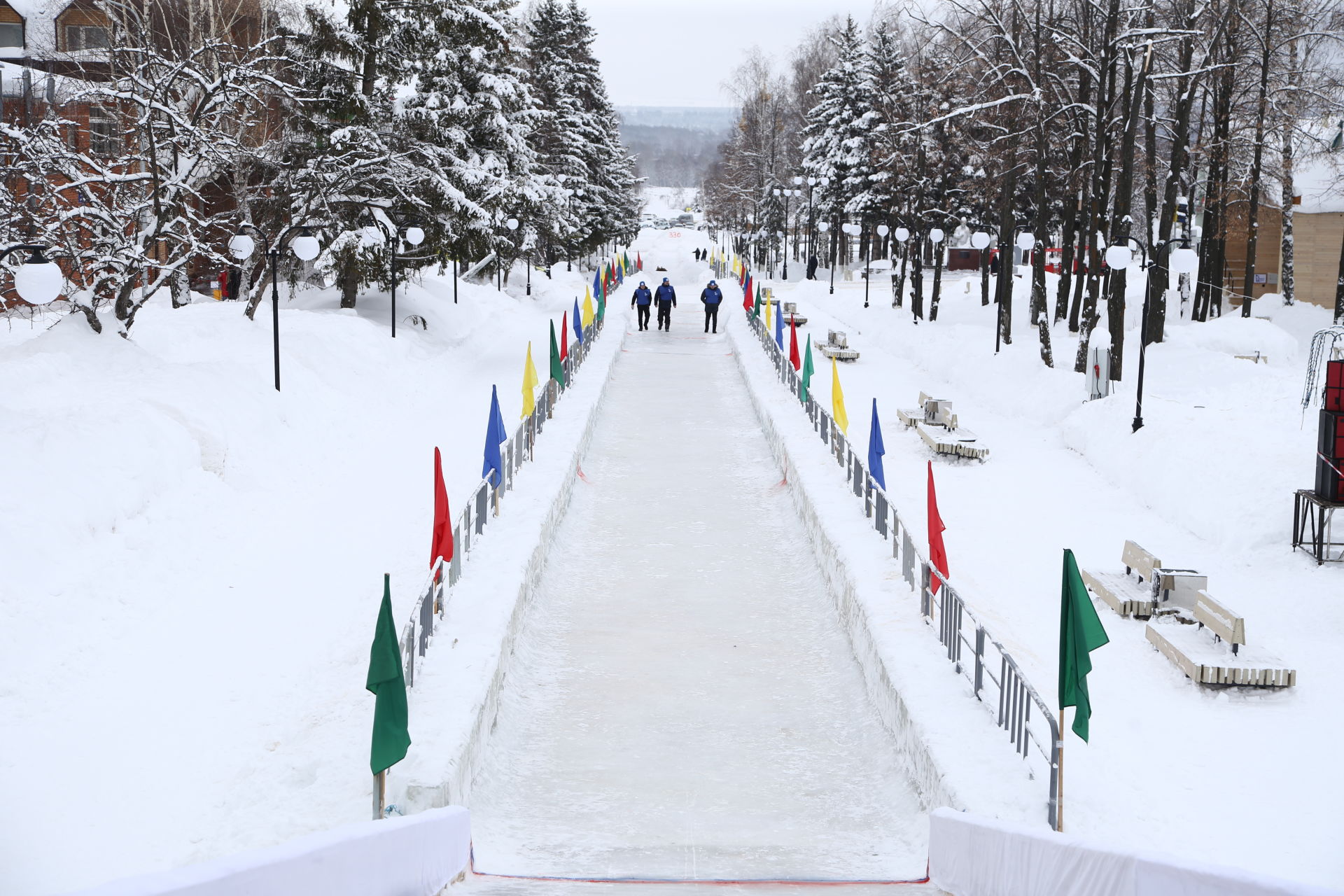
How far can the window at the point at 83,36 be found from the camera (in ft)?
135

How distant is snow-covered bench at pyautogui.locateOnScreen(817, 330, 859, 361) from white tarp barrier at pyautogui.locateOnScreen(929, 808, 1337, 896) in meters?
23.7

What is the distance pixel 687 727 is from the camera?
31.8 feet

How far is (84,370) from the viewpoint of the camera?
1772 centimetres

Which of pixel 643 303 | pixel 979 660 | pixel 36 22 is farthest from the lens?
pixel 36 22

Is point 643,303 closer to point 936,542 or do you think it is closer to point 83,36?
point 83,36

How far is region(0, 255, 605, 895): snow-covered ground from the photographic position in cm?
727

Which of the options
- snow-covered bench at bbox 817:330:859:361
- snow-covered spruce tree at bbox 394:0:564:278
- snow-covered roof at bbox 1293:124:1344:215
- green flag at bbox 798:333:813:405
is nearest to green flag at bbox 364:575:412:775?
green flag at bbox 798:333:813:405

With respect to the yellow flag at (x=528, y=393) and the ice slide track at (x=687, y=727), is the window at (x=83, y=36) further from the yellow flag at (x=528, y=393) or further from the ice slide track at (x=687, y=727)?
the ice slide track at (x=687, y=727)

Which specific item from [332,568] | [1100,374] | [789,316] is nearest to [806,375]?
[1100,374]

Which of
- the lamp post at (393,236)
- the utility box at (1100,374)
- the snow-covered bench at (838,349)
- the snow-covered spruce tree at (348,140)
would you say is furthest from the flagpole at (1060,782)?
the snow-covered bench at (838,349)

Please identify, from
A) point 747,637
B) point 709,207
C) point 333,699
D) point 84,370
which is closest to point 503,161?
point 84,370

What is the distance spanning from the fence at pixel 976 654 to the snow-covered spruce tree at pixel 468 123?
1665 cm

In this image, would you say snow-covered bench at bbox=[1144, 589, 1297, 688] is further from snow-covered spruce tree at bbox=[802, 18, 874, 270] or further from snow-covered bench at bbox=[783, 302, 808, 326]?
snow-covered spruce tree at bbox=[802, 18, 874, 270]

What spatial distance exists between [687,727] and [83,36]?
40698 mm
